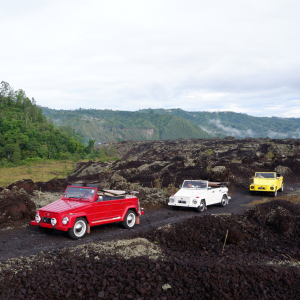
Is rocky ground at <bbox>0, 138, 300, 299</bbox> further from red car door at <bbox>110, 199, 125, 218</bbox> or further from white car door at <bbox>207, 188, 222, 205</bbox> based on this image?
white car door at <bbox>207, 188, 222, 205</bbox>

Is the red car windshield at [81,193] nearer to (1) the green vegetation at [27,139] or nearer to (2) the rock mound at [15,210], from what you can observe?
(2) the rock mound at [15,210]

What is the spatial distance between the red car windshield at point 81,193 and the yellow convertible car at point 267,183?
15.0 meters

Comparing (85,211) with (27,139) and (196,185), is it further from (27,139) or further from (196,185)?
(27,139)

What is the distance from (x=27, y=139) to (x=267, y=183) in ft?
246

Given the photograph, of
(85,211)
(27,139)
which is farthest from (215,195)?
(27,139)

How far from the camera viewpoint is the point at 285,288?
20.3 feet

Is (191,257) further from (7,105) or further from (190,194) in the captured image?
(7,105)

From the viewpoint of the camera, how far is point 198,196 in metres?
15.6

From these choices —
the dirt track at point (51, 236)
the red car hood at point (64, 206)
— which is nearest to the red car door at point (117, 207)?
the dirt track at point (51, 236)

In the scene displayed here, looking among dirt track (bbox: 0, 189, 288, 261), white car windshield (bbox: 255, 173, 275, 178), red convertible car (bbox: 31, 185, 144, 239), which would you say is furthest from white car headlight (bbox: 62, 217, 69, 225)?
white car windshield (bbox: 255, 173, 275, 178)

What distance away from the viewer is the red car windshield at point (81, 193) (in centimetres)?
1055


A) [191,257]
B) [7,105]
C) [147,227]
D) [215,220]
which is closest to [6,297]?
[191,257]

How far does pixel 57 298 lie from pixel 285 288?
493cm

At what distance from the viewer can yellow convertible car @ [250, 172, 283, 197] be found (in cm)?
2103
